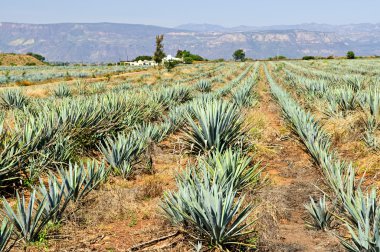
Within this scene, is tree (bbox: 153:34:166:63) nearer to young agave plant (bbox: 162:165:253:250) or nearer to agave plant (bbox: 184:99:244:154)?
agave plant (bbox: 184:99:244:154)

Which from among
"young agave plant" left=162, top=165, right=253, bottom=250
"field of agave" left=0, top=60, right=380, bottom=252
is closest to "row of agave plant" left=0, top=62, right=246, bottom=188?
"field of agave" left=0, top=60, right=380, bottom=252

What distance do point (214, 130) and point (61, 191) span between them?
291cm

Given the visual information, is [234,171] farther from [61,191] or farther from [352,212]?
[61,191]

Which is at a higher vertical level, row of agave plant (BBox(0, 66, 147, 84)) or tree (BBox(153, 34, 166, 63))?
tree (BBox(153, 34, 166, 63))

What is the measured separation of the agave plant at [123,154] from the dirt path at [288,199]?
6.00ft

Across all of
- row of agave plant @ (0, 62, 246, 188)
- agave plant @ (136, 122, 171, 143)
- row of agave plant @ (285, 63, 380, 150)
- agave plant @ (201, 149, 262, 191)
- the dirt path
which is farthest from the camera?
row of agave plant @ (285, 63, 380, 150)

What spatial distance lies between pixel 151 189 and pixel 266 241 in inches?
67.3

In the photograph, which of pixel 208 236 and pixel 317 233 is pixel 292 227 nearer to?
pixel 317 233

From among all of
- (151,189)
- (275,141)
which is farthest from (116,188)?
(275,141)

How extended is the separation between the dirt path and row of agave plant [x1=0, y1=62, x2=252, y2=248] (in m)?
1.81

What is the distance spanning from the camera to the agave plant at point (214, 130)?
19.3 ft

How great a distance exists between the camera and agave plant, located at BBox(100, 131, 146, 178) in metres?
5.26

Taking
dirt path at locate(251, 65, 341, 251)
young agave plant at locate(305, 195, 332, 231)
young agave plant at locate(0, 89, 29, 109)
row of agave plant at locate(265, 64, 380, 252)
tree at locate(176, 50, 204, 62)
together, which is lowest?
tree at locate(176, 50, 204, 62)

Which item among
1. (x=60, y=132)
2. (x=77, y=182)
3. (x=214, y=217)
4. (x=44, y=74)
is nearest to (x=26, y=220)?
(x=77, y=182)
